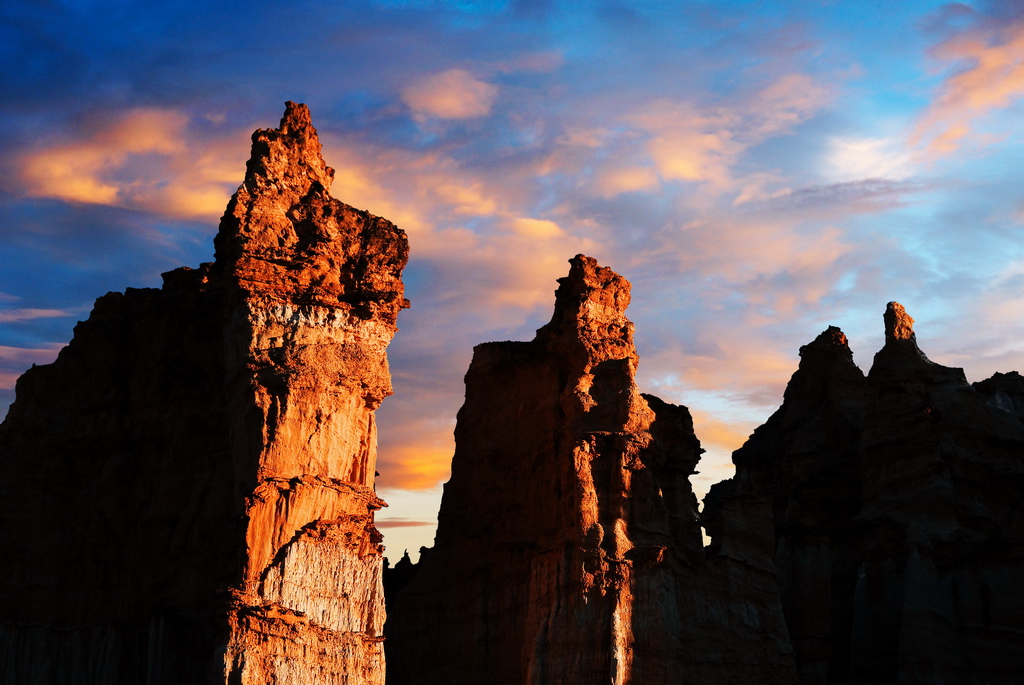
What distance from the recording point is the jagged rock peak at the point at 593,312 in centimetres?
4191

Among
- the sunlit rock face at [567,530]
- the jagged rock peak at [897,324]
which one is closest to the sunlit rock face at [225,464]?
the sunlit rock face at [567,530]

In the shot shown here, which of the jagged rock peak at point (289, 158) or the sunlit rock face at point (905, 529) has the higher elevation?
the jagged rock peak at point (289, 158)

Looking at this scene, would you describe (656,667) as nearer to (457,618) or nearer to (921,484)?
(457,618)

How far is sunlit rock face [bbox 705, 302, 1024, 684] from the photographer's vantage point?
157ft

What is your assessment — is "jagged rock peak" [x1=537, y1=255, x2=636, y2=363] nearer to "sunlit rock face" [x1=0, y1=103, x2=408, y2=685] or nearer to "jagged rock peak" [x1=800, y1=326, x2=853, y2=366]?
"sunlit rock face" [x1=0, y1=103, x2=408, y2=685]

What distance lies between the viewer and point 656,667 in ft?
127

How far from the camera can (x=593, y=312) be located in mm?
42312

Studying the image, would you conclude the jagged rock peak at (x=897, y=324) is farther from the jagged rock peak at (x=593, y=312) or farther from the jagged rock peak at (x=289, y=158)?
the jagged rock peak at (x=289, y=158)

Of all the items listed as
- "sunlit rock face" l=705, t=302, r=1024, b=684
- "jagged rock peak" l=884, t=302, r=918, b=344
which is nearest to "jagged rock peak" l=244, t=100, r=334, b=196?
"sunlit rock face" l=705, t=302, r=1024, b=684

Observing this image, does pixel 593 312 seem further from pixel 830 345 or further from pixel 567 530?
pixel 830 345

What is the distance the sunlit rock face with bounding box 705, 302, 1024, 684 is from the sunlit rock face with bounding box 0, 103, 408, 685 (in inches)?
535

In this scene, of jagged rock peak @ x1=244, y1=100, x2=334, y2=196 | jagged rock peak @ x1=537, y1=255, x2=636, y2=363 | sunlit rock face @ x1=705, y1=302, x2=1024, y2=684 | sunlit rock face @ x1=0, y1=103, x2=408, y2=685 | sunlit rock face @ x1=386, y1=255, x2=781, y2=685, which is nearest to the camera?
sunlit rock face @ x1=0, y1=103, x2=408, y2=685

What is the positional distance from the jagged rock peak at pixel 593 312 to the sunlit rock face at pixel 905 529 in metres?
5.86

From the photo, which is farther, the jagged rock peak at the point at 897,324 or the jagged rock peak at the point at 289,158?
the jagged rock peak at the point at 897,324
